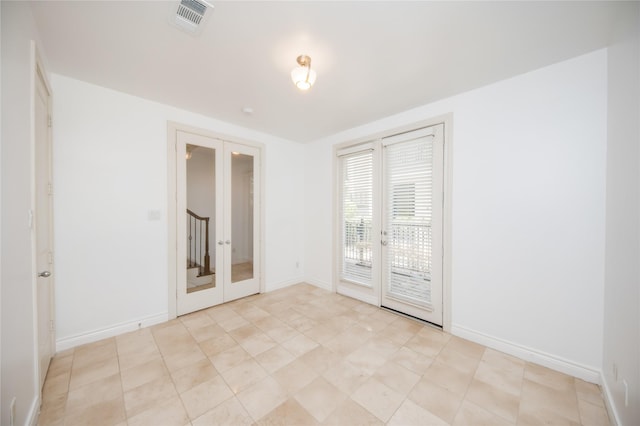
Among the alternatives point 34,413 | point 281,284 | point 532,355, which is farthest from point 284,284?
point 532,355

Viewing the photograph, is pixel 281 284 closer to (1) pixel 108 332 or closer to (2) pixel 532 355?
(1) pixel 108 332

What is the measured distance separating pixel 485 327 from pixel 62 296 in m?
4.32

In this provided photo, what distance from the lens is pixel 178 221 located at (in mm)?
3021

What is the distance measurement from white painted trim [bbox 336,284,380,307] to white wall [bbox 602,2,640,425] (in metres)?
2.16

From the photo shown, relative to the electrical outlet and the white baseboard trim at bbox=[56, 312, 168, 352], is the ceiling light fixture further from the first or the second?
the white baseboard trim at bbox=[56, 312, 168, 352]

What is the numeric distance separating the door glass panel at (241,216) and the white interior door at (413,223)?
2.14 meters

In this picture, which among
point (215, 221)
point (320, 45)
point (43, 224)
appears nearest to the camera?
point (320, 45)

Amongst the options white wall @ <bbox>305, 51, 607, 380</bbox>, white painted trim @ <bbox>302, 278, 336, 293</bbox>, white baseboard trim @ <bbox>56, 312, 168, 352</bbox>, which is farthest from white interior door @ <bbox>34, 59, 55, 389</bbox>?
white wall @ <bbox>305, 51, 607, 380</bbox>

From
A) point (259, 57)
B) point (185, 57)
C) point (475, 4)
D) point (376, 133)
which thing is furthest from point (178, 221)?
point (475, 4)

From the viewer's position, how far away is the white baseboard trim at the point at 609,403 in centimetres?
150

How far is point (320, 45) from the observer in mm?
1845

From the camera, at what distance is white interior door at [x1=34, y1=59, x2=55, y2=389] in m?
1.77

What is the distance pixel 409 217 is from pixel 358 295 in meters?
1.50

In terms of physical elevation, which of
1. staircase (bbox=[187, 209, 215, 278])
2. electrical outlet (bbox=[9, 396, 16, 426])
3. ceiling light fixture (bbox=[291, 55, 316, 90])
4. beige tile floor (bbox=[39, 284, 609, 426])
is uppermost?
ceiling light fixture (bbox=[291, 55, 316, 90])
